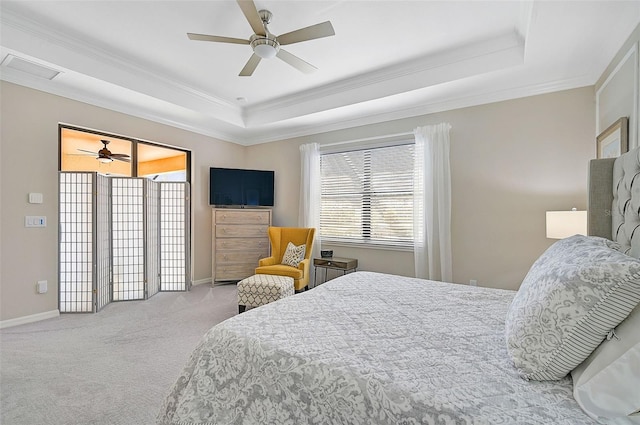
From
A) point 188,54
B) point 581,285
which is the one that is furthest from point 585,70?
point 188,54

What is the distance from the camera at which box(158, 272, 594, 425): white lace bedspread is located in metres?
0.89

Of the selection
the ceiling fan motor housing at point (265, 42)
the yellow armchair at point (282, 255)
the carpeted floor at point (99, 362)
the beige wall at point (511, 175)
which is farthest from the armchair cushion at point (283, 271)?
the ceiling fan motor housing at point (265, 42)

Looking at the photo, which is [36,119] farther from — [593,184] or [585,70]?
[585,70]

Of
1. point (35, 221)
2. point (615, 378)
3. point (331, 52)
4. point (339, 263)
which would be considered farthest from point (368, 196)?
point (35, 221)

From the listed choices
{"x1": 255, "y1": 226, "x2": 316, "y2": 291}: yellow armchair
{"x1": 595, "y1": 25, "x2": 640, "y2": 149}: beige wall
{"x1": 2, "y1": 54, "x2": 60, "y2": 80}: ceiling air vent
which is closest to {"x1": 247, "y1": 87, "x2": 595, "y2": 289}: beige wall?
{"x1": 595, "y1": 25, "x2": 640, "y2": 149}: beige wall

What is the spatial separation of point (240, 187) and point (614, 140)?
471cm

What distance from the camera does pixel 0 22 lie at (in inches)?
101

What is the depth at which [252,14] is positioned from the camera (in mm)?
2180

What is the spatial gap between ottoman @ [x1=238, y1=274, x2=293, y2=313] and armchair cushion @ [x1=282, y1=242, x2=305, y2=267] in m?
0.76

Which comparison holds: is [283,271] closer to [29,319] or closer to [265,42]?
[265,42]

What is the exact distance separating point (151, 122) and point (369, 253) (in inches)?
149

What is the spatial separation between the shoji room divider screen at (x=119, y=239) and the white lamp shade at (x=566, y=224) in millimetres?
4651

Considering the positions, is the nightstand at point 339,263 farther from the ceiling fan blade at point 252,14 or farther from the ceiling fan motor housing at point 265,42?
the ceiling fan blade at point 252,14

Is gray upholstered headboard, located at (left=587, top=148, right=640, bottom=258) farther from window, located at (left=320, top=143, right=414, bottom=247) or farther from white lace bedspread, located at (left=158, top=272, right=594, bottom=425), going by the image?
window, located at (left=320, top=143, right=414, bottom=247)
